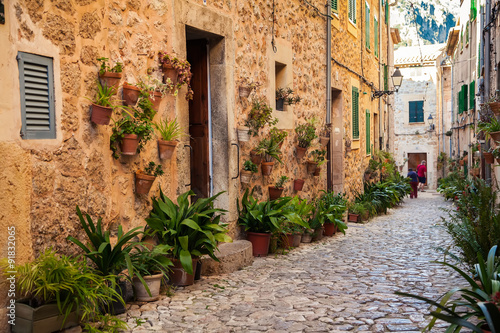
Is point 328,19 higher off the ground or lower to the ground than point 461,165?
higher

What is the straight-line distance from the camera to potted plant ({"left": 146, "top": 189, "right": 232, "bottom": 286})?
5.07m

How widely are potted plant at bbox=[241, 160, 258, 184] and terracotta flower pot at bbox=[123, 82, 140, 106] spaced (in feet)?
8.14

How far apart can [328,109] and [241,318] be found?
6.80 meters

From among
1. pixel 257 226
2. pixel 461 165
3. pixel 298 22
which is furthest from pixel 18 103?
pixel 461 165

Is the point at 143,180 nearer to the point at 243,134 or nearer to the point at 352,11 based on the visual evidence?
the point at 243,134

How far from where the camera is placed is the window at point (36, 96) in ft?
12.3

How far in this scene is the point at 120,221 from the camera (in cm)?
485

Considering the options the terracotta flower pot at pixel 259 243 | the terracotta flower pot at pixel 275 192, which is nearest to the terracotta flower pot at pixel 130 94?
the terracotta flower pot at pixel 259 243

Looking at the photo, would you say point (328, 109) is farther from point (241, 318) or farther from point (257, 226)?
point (241, 318)

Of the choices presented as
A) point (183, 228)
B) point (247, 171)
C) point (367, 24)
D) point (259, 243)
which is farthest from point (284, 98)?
point (367, 24)

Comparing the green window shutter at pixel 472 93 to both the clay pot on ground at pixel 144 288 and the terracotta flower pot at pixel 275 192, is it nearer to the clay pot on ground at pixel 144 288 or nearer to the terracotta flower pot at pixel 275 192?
the terracotta flower pot at pixel 275 192

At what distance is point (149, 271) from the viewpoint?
4742 millimetres

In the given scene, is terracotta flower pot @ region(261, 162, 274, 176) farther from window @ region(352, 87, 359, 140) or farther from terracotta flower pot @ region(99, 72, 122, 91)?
window @ region(352, 87, 359, 140)

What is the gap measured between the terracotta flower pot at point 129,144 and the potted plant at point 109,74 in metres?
0.44
